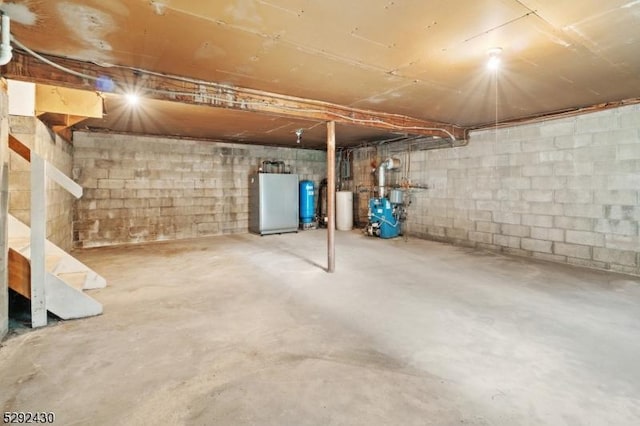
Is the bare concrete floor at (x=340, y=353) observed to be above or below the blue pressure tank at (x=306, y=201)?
below

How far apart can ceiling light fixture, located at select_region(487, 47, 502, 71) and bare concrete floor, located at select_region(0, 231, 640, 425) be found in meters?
2.16

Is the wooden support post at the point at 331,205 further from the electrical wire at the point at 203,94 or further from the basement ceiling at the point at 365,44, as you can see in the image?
the basement ceiling at the point at 365,44

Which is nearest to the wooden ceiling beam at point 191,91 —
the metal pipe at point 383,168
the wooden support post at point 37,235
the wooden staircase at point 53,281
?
the wooden support post at point 37,235

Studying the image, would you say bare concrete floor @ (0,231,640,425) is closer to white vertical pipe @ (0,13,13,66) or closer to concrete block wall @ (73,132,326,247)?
white vertical pipe @ (0,13,13,66)

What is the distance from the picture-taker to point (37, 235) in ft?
7.47

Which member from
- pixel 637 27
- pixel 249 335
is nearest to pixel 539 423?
pixel 249 335

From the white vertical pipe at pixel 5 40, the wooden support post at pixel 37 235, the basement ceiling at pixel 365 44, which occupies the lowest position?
the wooden support post at pixel 37 235

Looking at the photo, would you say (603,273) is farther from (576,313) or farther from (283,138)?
(283,138)

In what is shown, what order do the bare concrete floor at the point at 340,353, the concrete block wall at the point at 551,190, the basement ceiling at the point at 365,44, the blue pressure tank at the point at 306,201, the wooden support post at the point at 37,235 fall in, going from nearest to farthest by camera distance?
the bare concrete floor at the point at 340,353
the basement ceiling at the point at 365,44
the wooden support post at the point at 37,235
the concrete block wall at the point at 551,190
the blue pressure tank at the point at 306,201

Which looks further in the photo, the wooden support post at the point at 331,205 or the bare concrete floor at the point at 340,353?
the wooden support post at the point at 331,205

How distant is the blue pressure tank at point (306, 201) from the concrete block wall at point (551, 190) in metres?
3.04

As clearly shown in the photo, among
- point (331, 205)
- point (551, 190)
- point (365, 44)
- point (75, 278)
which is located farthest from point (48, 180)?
point (551, 190)

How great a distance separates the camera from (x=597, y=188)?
4.05m

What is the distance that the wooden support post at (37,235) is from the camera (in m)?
2.28
